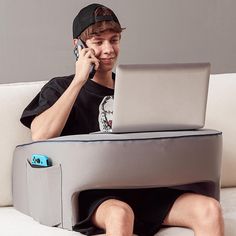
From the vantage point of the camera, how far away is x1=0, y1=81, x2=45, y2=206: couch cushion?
6.84ft

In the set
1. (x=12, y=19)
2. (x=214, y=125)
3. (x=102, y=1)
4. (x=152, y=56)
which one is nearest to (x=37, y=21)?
(x=12, y=19)

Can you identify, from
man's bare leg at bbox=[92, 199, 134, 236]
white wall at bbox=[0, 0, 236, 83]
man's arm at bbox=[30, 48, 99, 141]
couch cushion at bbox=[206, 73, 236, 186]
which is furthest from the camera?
white wall at bbox=[0, 0, 236, 83]

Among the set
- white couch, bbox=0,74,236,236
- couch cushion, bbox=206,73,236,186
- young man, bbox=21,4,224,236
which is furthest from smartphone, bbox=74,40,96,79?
couch cushion, bbox=206,73,236,186

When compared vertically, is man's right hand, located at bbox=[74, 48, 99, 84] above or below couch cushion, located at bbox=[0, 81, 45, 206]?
above

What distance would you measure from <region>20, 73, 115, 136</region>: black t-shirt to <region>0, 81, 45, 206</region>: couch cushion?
0.24 feet

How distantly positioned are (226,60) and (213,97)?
2.49ft

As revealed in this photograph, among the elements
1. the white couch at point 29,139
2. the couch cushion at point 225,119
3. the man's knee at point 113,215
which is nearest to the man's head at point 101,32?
the white couch at point 29,139

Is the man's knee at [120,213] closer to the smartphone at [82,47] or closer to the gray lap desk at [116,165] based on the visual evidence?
the gray lap desk at [116,165]

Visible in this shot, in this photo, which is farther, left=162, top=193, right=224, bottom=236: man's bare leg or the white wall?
the white wall

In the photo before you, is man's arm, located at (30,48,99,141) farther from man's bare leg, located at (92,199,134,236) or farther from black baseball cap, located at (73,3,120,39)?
man's bare leg, located at (92,199,134,236)

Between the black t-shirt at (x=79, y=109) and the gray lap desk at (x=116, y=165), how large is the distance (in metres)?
0.23

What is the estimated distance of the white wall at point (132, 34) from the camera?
272 centimetres

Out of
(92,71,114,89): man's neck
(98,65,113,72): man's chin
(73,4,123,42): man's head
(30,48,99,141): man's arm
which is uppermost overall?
(73,4,123,42): man's head

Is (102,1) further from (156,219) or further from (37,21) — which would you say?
(156,219)
